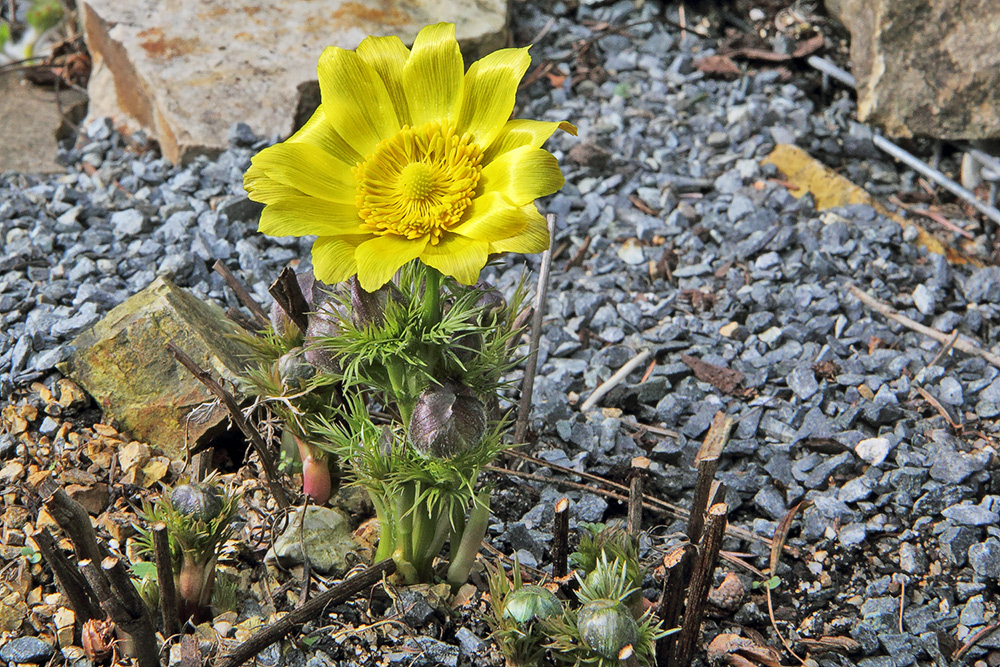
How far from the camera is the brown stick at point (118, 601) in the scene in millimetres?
1630

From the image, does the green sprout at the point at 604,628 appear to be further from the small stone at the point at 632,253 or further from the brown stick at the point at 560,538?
the small stone at the point at 632,253

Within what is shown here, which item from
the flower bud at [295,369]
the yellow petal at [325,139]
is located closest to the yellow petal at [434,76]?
the yellow petal at [325,139]

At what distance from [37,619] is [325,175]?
43.7 inches

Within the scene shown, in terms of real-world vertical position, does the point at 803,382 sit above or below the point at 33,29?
below

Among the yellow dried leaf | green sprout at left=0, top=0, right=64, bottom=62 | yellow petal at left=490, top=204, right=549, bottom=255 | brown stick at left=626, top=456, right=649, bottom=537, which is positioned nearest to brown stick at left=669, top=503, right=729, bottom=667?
brown stick at left=626, top=456, right=649, bottom=537

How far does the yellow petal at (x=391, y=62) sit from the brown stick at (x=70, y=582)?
98 centimetres

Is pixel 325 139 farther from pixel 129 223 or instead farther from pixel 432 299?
pixel 129 223

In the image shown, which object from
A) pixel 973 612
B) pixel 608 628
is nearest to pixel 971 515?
pixel 973 612

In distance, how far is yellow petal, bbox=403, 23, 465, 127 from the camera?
5.43 feet

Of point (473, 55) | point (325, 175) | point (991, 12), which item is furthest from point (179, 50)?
point (991, 12)

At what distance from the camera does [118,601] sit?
1660 mm

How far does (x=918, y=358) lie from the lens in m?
2.80

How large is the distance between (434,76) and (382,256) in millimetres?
368

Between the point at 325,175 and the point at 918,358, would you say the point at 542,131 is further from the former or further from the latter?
the point at 918,358
